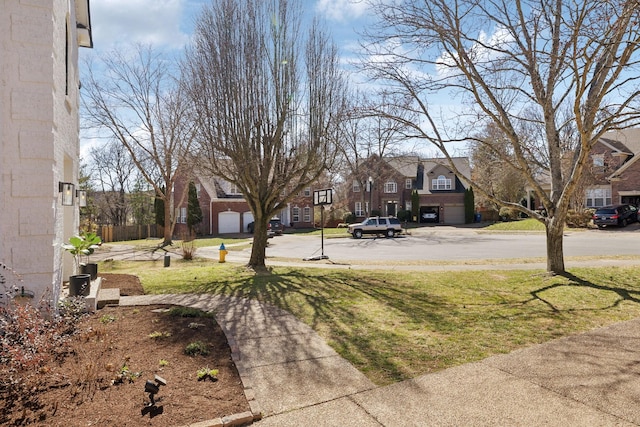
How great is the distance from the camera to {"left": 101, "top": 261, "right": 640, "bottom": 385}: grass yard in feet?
16.6

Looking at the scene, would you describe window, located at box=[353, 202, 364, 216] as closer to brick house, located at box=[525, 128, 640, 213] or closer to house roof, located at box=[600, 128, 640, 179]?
brick house, located at box=[525, 128, 640, 213]

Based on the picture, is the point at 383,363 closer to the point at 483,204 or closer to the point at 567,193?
the point at 567,193

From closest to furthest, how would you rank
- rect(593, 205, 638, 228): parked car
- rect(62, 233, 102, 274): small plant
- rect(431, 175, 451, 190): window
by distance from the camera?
rect(62, 233, 102, 274): small plant, rect(593, 205, 638, 228): parked car, rect(431, 175, 451, 190): window

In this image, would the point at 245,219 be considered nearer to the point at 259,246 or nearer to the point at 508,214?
the point at 259,246

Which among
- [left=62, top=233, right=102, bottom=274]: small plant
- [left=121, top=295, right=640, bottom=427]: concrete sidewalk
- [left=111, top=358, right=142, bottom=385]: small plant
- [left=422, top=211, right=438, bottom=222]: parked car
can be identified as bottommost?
[left=121, top=295, right=640, bottom=427]: concrete sidewalk

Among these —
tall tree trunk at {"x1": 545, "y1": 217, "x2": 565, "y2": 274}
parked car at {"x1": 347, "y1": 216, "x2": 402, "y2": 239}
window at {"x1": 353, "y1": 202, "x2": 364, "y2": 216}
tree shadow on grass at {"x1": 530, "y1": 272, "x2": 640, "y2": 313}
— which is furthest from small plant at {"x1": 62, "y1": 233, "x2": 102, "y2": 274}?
window at {"x1": 353, "y1": 202, "x2": 364, "y2": 216}

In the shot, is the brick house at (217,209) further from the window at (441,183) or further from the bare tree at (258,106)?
the bare tree at (258,106)

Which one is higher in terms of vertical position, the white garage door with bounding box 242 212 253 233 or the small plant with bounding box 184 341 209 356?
the white garage door with bounding box 242 212 253 233

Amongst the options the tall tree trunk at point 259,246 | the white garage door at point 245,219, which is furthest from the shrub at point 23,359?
the white garage door at point 245,219

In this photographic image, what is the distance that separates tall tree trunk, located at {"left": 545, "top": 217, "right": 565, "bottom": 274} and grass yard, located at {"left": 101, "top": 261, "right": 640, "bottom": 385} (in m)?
0.37

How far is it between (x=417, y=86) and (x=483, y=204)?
41.5 meters

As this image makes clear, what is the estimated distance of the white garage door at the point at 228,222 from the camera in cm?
3797

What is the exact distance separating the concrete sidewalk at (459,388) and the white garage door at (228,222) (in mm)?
33559

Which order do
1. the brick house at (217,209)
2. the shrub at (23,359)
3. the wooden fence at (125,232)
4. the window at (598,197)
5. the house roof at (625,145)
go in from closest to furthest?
the shrub at (23,359) → the wooden fence at (125,232) → the house roof at (625,145) → the window at (598,197) → the brick house at (217,209)
